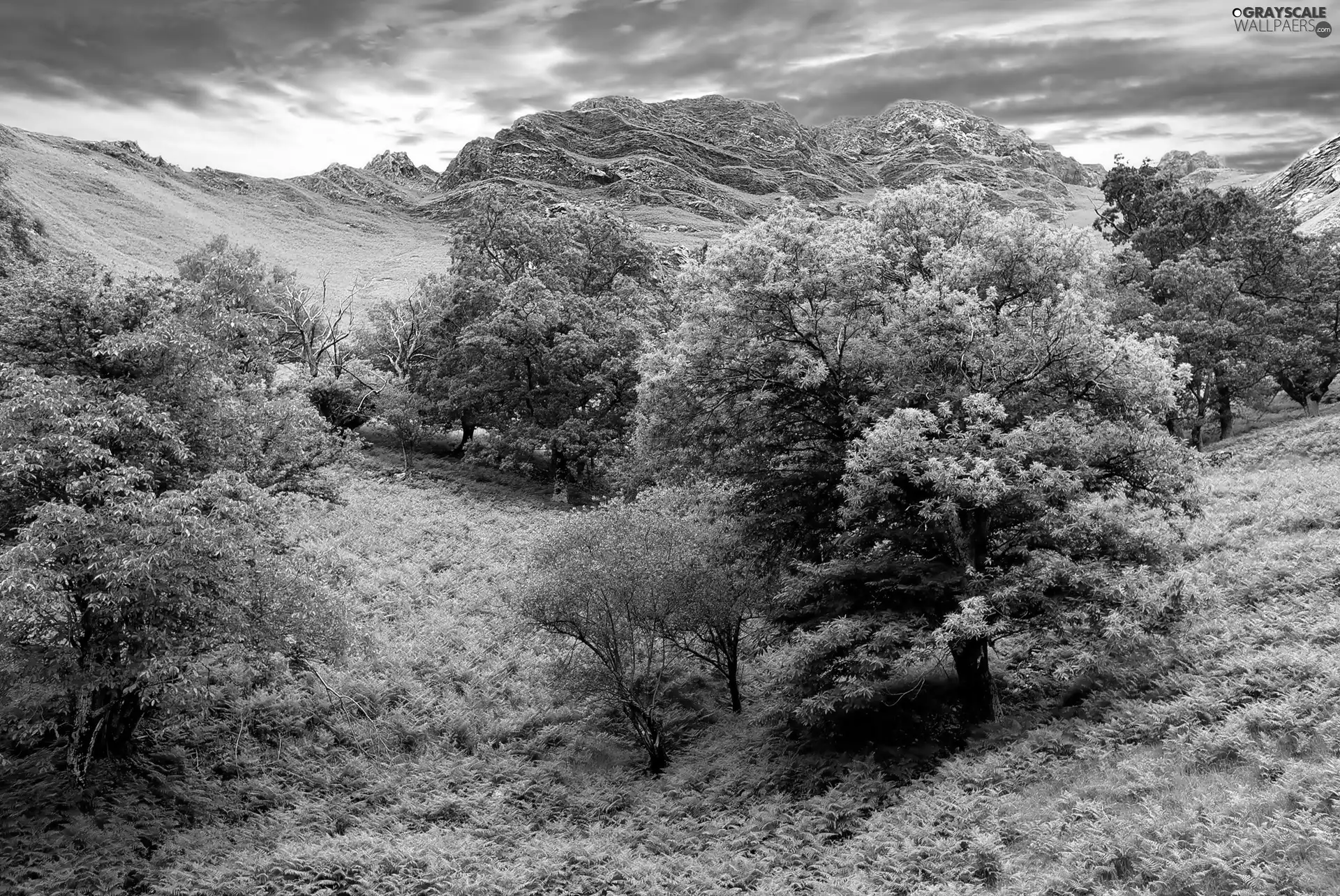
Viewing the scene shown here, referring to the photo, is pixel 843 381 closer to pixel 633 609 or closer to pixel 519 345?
pixel 633 609

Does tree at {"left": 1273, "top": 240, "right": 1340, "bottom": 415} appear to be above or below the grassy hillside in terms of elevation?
below

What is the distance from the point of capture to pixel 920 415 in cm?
1605

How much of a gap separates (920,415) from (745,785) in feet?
34.3

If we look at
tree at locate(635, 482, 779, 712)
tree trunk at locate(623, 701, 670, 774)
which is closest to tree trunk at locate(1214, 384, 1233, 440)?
tree at locate(635, 482, 779, 712)

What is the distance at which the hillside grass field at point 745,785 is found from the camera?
38.1ft

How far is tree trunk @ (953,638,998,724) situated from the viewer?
1794cm

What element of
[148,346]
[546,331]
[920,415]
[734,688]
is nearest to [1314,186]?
[546,331]

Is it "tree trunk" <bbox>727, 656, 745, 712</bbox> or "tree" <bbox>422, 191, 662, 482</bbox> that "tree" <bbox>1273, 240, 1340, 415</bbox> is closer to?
"tree trunk" <bbox>727, 656, 745, 712</bbox>

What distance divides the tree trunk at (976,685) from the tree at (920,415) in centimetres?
6

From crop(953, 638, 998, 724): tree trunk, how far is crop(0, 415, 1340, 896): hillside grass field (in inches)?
19.6

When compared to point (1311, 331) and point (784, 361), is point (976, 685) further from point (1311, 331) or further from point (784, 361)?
point (1311, 331)

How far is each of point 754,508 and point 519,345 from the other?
97.2 feet

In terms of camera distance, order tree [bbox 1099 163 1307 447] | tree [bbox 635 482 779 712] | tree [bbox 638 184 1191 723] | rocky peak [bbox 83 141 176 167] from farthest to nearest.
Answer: rocky peak [bbox 83 141 176 167] < tree [bbox 1099 163 1307 447] < tree [bbox 635 482 779 712] < tree [bbox 638 184 1191 723]

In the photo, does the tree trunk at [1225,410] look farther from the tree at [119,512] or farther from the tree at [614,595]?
the tree at [119,512]
